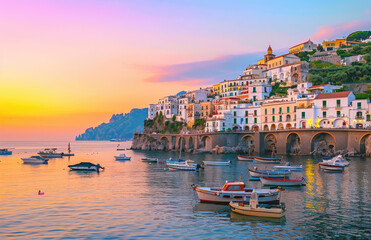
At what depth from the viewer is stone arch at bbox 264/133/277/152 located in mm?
106562

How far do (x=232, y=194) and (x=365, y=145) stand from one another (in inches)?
2402

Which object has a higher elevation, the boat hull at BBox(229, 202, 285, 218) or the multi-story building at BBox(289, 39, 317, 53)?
the multi-story building at BBox(289, 39, 317, 53)

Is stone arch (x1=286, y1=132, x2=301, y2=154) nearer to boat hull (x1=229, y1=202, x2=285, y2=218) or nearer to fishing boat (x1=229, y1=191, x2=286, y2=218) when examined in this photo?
fishing boat (x1=229, y1=191, x2=286, y2=218)

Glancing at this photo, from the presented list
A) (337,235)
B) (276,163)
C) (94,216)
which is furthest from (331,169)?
(94,216)

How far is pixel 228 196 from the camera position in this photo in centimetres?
3381

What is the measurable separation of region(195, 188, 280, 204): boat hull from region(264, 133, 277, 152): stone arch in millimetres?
73811

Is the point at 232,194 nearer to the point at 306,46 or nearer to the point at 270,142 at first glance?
the point at 270,142

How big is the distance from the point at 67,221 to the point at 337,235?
20.0 meters

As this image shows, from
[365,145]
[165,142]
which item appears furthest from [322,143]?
[165,142]

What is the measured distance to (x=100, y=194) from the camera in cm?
4062

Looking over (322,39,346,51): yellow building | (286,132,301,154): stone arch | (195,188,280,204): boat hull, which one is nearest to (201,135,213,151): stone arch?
(286,132,301,154): stone arch

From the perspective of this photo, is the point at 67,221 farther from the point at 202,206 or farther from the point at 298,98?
the point at 298,98

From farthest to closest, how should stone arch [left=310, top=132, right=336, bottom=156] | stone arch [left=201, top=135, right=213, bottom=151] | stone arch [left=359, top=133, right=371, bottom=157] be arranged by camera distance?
stone arch [left=201, top=135, right=213, bottom=151], stone arch [left=310, top=132, right=336, bottom=156], stone arch [left=359, top=133, right=371, bottom=157]

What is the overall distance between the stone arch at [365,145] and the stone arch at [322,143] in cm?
818
